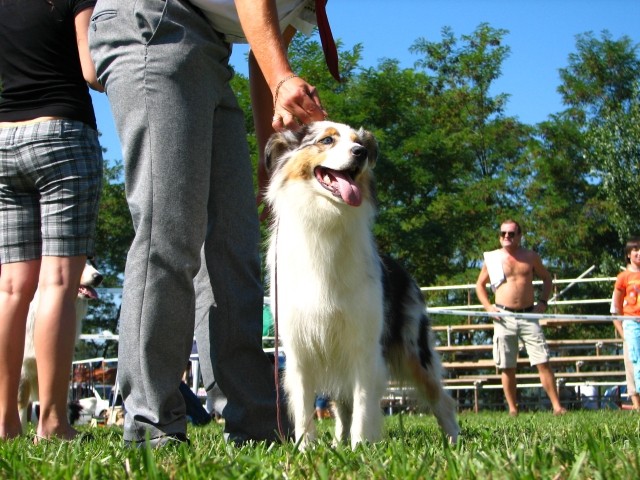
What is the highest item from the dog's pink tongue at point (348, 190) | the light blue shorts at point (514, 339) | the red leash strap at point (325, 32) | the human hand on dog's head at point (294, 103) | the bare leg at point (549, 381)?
the red leash strap at point (325, 32)

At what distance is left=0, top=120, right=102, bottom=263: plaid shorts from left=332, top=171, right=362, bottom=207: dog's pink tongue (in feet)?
4.35

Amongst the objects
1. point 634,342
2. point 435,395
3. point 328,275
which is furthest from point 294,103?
point 634,342

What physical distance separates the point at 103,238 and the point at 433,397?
32.1m

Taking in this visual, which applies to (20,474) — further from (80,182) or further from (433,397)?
(433,397)

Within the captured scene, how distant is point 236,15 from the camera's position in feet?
10.8

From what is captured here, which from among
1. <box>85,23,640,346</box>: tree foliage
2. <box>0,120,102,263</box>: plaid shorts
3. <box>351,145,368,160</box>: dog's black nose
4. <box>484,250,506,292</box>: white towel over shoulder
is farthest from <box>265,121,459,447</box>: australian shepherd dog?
<box>85,23,640,346</box>: tree foliage

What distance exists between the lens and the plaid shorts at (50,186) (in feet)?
13.6

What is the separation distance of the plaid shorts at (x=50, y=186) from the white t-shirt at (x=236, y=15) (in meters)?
1.22

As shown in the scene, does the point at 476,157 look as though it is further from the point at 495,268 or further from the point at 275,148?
the point at 275,148

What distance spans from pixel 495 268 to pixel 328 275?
7.50 meters

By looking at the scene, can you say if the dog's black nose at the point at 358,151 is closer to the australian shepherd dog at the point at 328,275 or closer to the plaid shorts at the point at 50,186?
the australian shepherd dog at the point at 328,275

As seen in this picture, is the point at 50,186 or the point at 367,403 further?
the point at 50,186

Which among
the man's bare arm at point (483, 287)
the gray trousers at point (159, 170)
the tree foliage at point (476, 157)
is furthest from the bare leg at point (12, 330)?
the tree foliage at point (476, 157)

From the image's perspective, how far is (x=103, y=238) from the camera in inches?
1404
